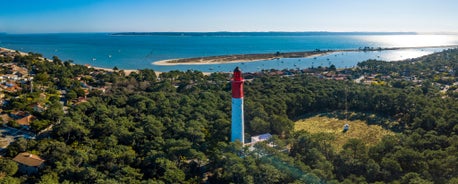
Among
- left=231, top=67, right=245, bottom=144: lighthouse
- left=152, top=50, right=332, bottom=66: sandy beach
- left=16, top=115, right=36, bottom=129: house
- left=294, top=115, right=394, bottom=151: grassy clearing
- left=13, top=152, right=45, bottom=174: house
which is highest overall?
left=231, top=67, right=245, bottom=144: lighthouse

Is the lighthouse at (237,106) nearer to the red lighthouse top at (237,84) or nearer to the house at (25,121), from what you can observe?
the red lighthouse top at (237,84)

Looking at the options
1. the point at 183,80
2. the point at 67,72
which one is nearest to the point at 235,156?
the point at 183,80

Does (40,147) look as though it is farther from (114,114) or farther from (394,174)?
(394,174)

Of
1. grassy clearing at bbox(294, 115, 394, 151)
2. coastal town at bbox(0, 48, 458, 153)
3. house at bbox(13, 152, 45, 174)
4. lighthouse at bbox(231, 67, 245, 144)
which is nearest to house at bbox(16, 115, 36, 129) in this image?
coastal town at bbox(0, 48, 458, 153)

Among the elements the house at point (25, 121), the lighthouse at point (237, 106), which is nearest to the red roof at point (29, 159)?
the house at point (25, 121)

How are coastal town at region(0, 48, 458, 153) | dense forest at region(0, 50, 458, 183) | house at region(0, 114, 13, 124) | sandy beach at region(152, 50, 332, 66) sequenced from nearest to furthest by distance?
dense forest at region(0, 50, 458, 183)
coastal town at region(0, 48, 458, 153)
house at region(0, 114, 13, 124)
sandy beach at region(152, 50, 332, 66)

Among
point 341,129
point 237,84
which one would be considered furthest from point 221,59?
point 237,84

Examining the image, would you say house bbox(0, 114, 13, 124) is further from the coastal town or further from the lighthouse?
the lighthouse
